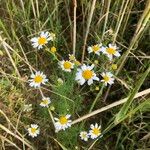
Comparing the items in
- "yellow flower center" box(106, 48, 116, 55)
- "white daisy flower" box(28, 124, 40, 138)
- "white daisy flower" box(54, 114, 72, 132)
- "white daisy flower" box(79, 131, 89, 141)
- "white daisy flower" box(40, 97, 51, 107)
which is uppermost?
"yellow flower center" box(106, 48, 116, 55)

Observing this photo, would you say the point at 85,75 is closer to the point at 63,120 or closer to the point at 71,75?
the point at 71,75

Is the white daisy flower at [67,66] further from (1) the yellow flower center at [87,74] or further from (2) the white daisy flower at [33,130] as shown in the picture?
(2) the white daisy flower at [33,130]

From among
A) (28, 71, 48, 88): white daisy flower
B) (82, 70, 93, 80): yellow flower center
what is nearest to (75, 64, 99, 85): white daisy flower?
(82, 70, 93, 80): yellow flower center

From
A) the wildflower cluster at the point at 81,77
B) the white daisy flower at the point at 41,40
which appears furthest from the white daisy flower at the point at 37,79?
the white daisy flower at the point at 41,40

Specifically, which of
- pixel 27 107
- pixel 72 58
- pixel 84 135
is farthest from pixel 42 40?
pixel 84 135

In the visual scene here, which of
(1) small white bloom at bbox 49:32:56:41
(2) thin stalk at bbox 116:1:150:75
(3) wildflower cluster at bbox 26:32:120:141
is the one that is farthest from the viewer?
(1) small white bloom at bbox 49:32:56:41

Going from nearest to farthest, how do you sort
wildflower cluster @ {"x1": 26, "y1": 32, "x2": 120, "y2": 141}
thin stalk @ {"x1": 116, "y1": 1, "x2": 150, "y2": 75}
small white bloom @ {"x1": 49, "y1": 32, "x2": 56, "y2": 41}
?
thin stalk @ {"x1": 116, "y1": 1, "x2": 150, "y2": 75} < wildflower cluster @ {"x1": 26, "y1": 32, "x2": 120, "y2": 141} < small white bloom @ {"x1": 49, "y1": 32, "x2": 56, "y2": 41}

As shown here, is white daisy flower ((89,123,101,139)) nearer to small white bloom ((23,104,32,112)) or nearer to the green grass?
Result: the green grass
